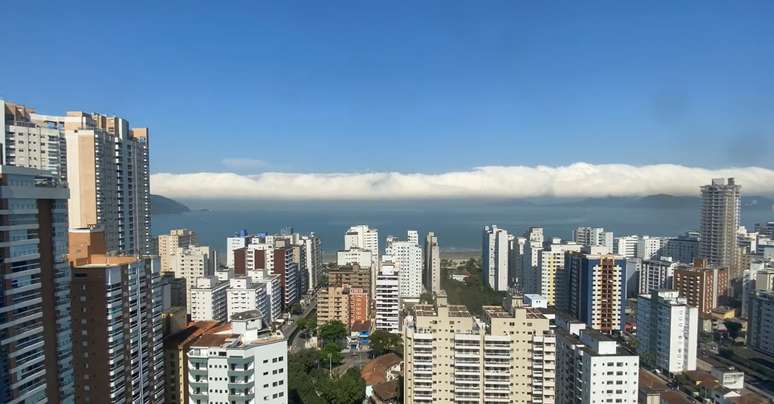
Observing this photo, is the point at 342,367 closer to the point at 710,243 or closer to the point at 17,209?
the point at 17,209

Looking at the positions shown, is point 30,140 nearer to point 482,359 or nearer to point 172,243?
point 482,359

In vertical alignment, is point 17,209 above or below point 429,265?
above

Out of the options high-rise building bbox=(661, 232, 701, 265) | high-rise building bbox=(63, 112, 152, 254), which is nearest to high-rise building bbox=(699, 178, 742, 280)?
high-rise building bbox=(661, 232, 701, 265)

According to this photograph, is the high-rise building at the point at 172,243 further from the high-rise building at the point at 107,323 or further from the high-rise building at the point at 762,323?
the high-rise building at the point at 762,323

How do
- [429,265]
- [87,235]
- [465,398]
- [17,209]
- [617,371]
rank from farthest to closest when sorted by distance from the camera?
[429,265], [465,398], [617,371], [87,235], [17,209]

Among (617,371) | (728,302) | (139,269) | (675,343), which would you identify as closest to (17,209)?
(139,269)

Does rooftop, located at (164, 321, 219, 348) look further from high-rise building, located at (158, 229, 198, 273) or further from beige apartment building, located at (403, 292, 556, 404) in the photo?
high-rise building, located at (158, 229, 198, 273)

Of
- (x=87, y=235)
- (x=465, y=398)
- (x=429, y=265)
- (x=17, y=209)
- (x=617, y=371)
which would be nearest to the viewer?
(x=17, y=209)

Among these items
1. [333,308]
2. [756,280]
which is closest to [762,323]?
[756,280]
